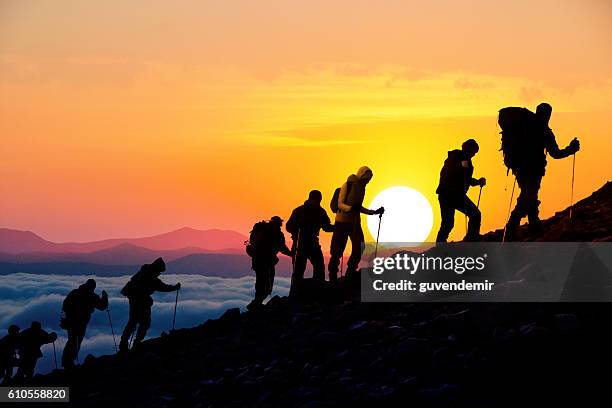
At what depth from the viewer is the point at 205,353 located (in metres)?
26.9

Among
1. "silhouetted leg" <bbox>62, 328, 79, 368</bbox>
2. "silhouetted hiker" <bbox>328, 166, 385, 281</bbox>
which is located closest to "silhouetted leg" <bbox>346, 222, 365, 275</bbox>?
"silhouetted hiker" <bbox>328, 166, 385, 281</bbox>

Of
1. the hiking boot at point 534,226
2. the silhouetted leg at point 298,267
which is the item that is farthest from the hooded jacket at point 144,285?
the hiking boot at point 534,226

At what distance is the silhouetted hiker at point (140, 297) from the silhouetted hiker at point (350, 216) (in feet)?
14.5

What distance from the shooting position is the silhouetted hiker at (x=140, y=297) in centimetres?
3072

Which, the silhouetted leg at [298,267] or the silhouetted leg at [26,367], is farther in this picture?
the silhouetted leg at [26,367]

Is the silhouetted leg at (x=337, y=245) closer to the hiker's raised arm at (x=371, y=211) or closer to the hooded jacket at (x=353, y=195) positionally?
the hooded jacket at (x=353, y=195)

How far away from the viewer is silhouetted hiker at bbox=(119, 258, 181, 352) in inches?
1209

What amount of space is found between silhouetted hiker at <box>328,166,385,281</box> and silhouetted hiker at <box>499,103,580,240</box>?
159 inches

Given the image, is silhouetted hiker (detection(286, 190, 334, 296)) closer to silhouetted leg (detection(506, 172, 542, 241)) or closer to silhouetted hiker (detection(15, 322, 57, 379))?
silhouetted leg (detection(506, 172, 542, 241))

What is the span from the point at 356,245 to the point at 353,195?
124 cm

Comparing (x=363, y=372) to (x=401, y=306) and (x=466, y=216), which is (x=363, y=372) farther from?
(x=466, y=216)

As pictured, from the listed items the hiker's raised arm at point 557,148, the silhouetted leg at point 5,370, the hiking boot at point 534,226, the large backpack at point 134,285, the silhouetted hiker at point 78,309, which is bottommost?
the silhouetted leg at point 5,370

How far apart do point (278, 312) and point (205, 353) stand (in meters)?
2.32

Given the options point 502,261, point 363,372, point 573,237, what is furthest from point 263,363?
point 573,237
